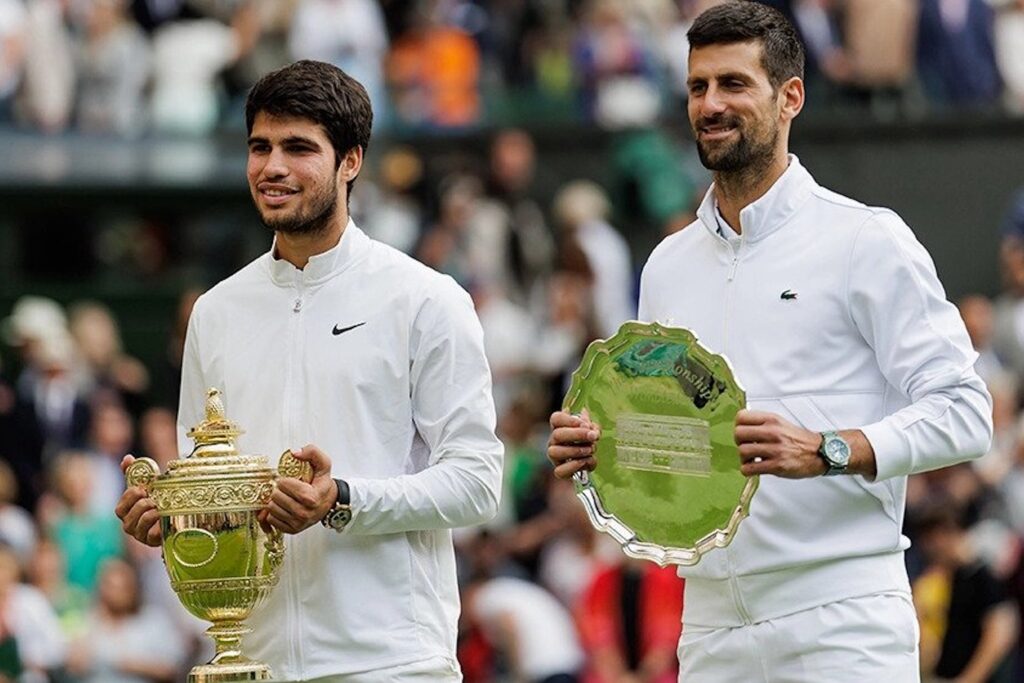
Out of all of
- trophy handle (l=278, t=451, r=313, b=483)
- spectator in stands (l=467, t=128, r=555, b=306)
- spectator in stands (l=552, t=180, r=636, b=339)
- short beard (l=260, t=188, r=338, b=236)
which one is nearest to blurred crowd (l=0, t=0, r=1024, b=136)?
spectator in stands (l=467, t=128, r=555, b=306)

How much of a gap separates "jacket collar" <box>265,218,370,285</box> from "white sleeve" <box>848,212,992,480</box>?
122 centimetres

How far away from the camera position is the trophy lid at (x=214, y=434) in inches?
247

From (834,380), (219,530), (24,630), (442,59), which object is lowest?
(24,630)

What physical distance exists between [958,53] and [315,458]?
14441mm

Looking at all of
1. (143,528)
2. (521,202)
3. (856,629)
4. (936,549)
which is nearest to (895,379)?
(856,629)

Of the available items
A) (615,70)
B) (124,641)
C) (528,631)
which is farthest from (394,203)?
(528,631)

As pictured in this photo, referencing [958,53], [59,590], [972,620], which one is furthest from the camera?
[958,53]

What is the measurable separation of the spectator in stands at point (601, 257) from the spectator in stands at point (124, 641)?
4133 millimetres

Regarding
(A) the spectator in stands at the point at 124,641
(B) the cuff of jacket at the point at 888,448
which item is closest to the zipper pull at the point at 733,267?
(B) the cuff of jacket at the point at 888,448

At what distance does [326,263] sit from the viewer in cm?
664

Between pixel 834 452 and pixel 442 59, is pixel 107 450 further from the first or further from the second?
pixel 834 452

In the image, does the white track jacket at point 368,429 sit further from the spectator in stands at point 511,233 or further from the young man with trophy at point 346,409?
the spectator in stands at point 511,233

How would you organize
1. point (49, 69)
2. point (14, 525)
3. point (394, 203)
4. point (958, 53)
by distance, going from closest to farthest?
1. point (14, 525)
2. point (394, 203)
3. point (49, 69)
4. point (958, 53)

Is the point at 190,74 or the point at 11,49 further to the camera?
the point at 190,74
